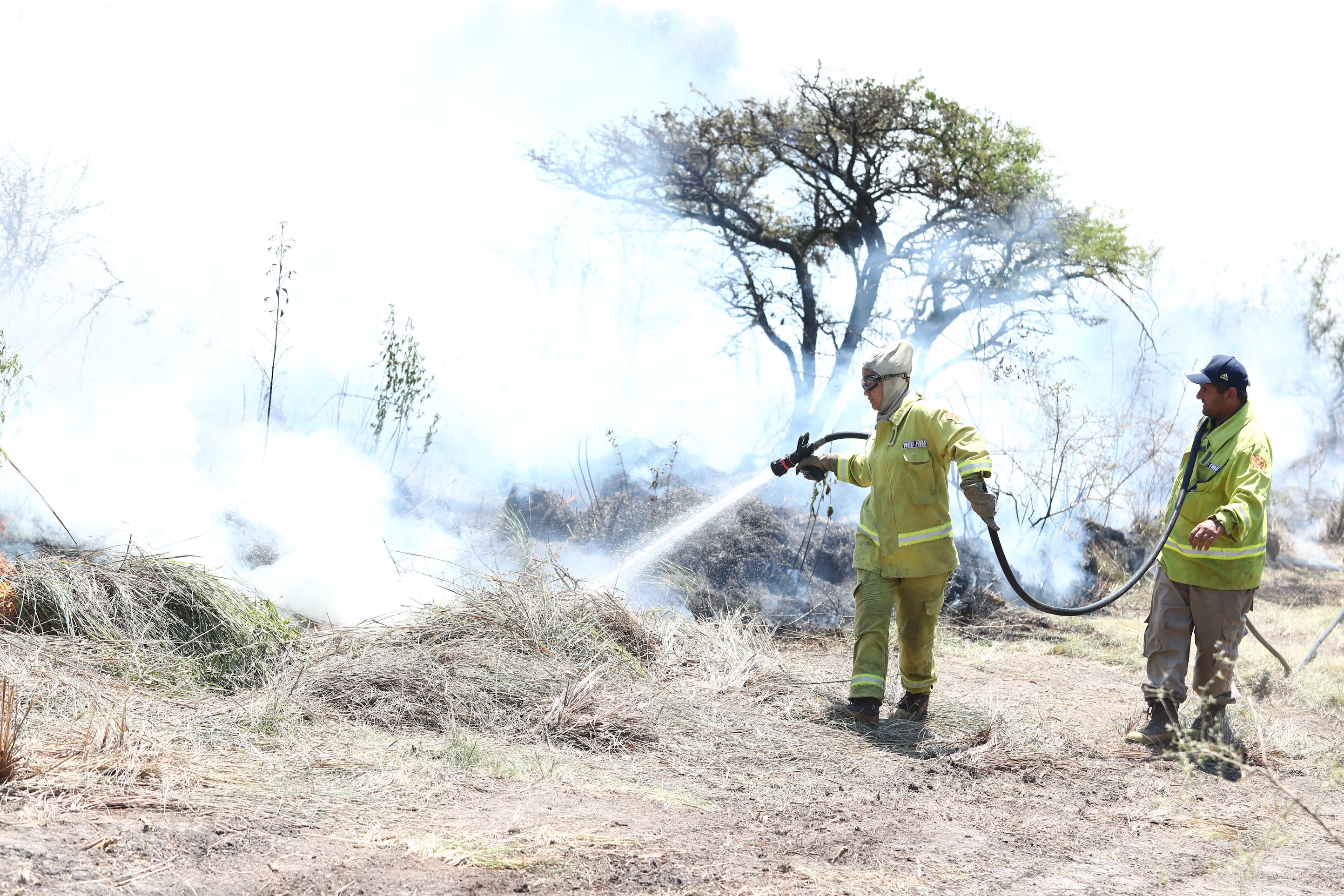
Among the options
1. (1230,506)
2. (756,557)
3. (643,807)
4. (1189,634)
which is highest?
(1230,506)

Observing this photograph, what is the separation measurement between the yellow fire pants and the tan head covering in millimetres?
790

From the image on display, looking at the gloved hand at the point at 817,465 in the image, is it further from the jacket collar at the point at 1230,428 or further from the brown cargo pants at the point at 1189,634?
the jacket collar at the point at 1230,428

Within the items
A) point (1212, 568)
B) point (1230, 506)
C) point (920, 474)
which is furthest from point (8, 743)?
point (1212, 568)

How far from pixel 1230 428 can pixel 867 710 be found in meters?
2.05

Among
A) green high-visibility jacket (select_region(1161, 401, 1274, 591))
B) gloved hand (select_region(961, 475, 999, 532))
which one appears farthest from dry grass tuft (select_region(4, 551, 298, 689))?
green high-visibility jacket (select_region(1161, 401, 1274, 591))

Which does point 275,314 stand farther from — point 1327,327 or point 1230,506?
point 1327,327

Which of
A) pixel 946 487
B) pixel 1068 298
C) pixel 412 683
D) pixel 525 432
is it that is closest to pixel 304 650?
pixel 412 683

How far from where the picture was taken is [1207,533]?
3869 mm

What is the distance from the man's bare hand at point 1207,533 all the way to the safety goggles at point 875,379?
143cm

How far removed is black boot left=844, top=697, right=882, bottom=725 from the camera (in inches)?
171

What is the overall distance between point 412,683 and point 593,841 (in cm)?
156

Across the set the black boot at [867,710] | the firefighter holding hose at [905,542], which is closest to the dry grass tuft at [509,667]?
the black boot at [867,710]

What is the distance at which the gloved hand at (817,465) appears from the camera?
190 inches

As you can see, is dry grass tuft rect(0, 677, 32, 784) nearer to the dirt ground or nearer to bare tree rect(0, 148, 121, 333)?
the dirt ground
